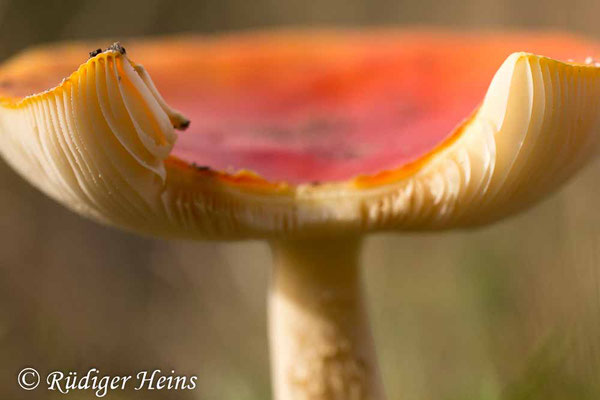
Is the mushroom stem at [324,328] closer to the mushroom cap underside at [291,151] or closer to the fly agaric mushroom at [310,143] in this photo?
the fly agaric mushroom at [310,143]

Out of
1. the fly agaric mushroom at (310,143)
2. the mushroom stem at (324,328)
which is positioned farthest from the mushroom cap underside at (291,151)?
the mushroom stem at (324,328)

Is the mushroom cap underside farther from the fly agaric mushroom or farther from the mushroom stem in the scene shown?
the mushroom stem

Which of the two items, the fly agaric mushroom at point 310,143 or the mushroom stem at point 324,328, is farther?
the mushroom stem at point 324,328

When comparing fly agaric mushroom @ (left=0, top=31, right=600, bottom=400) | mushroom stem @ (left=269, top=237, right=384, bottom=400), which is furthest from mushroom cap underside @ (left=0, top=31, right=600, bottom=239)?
mushroom stem @ (left=269, top=237, right=384, bottom=400)

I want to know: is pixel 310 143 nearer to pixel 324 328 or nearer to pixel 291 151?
pixel 291 151

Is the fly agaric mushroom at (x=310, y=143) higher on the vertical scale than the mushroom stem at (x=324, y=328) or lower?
higher
